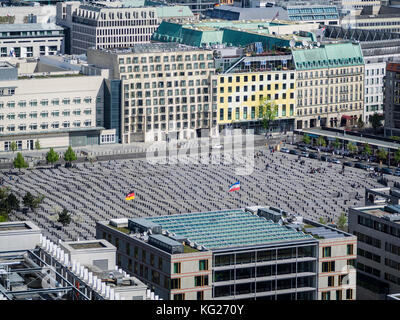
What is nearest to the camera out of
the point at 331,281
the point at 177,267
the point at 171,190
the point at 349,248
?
the point at 177,267

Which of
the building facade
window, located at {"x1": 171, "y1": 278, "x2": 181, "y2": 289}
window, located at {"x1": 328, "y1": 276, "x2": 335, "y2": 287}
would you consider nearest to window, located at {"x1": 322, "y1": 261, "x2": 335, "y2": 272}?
window, located at {"x1": 328, "y1": 276, "x2": 335, "y2": 287}

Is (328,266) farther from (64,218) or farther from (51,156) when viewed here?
(51,156)

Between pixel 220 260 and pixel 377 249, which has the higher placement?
pixel 220 260

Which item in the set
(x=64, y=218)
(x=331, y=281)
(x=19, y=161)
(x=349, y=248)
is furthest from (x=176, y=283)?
(x=19, y=161)

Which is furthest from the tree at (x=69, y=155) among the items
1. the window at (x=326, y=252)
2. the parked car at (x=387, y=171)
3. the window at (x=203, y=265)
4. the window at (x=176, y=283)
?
the window at (x=176, y=283)

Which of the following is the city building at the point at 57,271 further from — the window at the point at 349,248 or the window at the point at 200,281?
the window at the point at 349,248

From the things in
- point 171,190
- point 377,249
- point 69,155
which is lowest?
point 171,190
